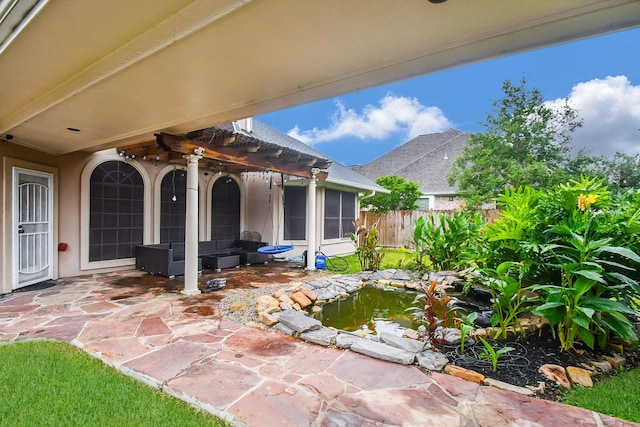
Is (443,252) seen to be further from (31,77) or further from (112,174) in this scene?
(112,174)

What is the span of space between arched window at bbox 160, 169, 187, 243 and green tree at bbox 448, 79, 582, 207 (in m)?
11.4

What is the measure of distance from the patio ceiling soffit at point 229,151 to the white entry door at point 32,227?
1.66 metres

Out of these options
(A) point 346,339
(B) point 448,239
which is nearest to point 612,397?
(A) point 346,339

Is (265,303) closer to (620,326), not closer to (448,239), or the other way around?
(620,326)

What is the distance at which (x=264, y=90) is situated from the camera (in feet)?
10.0

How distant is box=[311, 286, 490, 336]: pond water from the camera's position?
13.3 feet

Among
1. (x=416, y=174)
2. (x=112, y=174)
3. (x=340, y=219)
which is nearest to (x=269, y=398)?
(x=112, y=174)

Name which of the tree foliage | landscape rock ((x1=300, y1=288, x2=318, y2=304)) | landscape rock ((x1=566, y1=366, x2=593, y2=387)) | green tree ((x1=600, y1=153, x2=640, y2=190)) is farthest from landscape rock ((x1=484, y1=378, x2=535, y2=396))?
green tree ((x1=600, y1=153, x2=640, y2=190))

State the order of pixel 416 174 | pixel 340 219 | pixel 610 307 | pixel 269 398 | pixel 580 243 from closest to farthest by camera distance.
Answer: pixel 269 398, pixel 610 307, pixel 580 243, pixel 340 219, pixel 416 174

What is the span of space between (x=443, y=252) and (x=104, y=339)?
20.5ft

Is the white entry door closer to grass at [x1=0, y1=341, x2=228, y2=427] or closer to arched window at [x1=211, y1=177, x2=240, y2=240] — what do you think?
grass at [x1=0, y1=341, x2=228, y2=427]

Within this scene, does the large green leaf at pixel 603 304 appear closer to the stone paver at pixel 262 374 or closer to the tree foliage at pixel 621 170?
the stone paver at pixel 262 374


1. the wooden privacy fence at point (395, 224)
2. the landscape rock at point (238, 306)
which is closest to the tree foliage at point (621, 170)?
the wooden privacy fence at point (395, 224)

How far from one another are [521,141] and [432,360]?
43.1 feet
